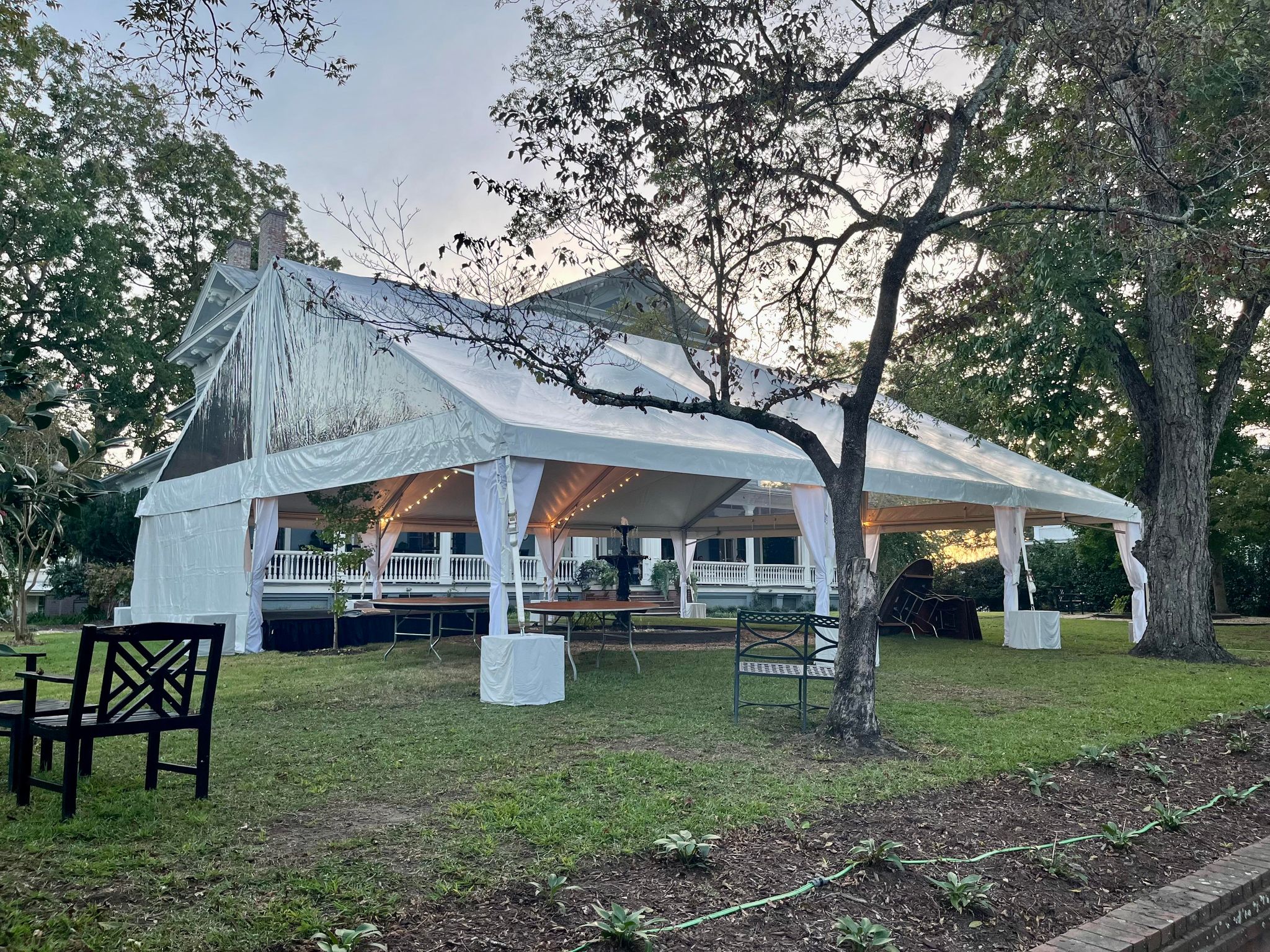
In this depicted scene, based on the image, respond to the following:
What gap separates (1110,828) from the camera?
4.12 m

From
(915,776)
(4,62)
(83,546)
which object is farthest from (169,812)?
(83,546)

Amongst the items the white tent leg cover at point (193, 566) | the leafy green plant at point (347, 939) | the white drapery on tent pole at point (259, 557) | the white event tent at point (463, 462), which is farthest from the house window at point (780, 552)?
the leafy green plant at point (347, 939)

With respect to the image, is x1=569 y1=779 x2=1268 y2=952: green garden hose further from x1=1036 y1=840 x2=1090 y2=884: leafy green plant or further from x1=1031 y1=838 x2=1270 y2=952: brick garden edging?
x1=1031 y1=838 x2=1270 y2=952: brick garden edging

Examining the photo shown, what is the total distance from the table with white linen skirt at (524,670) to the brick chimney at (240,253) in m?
15.3

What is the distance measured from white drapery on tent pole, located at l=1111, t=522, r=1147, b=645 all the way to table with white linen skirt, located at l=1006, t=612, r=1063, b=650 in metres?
1.38

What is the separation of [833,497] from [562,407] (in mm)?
3781

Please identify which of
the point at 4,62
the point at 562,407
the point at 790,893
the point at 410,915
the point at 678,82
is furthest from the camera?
the point at 4,62

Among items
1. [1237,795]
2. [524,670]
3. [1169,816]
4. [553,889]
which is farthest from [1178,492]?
[553,889]

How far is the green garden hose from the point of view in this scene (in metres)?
2.99

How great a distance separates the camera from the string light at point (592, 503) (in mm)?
14844

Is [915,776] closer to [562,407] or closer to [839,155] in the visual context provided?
[839,155]

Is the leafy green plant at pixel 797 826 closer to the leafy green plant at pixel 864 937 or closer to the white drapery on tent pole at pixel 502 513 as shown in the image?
the leafy green plant at pixel 864 937

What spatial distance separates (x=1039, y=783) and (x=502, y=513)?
191 inches

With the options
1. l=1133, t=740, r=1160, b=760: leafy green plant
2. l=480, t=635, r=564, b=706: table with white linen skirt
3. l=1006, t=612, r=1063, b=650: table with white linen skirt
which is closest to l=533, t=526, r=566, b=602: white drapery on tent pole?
l=1006, t=612, r=1063, b=650: table with white linen skirt
